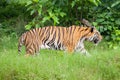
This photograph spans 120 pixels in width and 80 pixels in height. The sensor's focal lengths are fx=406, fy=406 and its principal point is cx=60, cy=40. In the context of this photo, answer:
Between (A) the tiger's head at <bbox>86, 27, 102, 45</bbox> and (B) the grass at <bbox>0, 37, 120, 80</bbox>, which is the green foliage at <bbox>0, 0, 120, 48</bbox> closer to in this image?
(A) the tiger's head at <bbox>86, 27, 102, 45</bbox>

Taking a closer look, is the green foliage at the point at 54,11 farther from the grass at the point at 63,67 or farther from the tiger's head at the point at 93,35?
the grass at the point at 63,67

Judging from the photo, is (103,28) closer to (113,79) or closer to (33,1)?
(33,1)

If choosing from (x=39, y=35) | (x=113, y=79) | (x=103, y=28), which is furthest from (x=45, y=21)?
(x=113, y=79)

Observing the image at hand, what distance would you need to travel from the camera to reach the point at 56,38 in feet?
32.1

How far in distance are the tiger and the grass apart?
648 millimetres

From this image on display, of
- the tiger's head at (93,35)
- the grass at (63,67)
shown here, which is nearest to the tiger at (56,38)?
the tiger's head at (93,35)

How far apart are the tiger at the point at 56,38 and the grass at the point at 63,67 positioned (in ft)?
2.13

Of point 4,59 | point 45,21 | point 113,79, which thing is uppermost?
point 45,21

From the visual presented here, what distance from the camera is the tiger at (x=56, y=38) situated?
30.3 ft

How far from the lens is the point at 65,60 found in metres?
8.39

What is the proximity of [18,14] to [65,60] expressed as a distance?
615 centimetres

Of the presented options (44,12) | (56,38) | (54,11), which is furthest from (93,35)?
(44,12)

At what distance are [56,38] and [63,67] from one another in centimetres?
189

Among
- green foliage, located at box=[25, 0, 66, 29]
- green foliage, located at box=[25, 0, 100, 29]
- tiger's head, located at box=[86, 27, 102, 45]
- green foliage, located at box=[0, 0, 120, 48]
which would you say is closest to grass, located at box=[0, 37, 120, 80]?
tiger's head, located at box=[86, 27, 102, 45]
